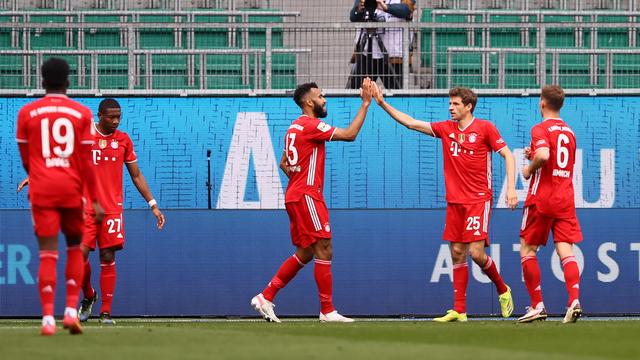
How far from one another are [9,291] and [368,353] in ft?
29.4

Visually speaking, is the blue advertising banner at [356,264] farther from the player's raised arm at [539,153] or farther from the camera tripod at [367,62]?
the player's raised arm at [539,153]

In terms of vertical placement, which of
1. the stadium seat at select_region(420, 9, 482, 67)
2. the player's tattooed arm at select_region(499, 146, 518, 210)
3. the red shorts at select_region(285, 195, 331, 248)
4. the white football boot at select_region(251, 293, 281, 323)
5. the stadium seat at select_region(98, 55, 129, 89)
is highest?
the stadium seat at select_region(420, 9, 482, 67)

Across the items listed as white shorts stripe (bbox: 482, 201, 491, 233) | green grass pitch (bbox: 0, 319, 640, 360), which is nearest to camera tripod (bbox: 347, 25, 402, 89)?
white shorts stripe (bbox: 482, 201, 491, 233)

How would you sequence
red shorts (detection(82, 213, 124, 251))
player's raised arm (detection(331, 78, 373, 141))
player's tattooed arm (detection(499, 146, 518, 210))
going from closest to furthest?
player's tattooed arm (detection(499, 146, 518, 210))
player's raised arm (detection(331, 78, 373, 141))
red shorts (detection(82, 213, 124, 251))

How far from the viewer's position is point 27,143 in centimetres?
981

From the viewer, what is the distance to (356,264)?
1616 centimetres

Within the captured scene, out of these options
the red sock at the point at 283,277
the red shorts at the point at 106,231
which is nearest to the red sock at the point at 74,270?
the red shorts at the point at 106,231

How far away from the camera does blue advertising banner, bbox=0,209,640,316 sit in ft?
52.5

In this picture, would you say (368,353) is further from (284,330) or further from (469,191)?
(469,191)

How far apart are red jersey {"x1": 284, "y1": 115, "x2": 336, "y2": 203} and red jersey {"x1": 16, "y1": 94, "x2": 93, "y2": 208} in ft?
11.7

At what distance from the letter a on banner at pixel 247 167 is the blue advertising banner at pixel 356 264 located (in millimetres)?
745

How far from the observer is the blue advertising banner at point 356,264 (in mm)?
16000

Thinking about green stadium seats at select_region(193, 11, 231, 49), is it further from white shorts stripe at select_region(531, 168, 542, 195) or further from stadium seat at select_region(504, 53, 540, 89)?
white shorts stripe at select_region(531, 168, 542, 195)

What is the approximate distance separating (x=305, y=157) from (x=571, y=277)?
285 centimetres
